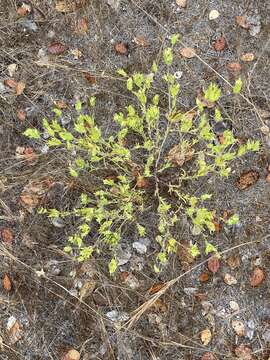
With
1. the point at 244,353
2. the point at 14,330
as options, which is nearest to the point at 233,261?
the point at 244,353

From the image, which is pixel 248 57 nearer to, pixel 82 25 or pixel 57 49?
pixel 82 25

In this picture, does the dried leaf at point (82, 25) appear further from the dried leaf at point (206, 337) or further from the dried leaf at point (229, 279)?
the dried leaf at point (206, 337)

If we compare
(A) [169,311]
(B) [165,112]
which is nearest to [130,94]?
(B) [165,112]

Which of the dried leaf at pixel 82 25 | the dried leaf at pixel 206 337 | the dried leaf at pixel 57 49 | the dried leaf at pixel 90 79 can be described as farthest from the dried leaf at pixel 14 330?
the dried leaf at pixel 82 25

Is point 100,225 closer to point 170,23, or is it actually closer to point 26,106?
point 26,106

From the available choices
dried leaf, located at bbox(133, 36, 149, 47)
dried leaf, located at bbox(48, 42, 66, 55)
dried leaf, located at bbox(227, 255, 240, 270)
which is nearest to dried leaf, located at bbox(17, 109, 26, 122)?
dried leaf, located at bbox(48, 42, 66, 55)

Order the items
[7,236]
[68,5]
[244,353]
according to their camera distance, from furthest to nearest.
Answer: [68,5] < [7,236] < [244,353]

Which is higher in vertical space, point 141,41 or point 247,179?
point 141,41
